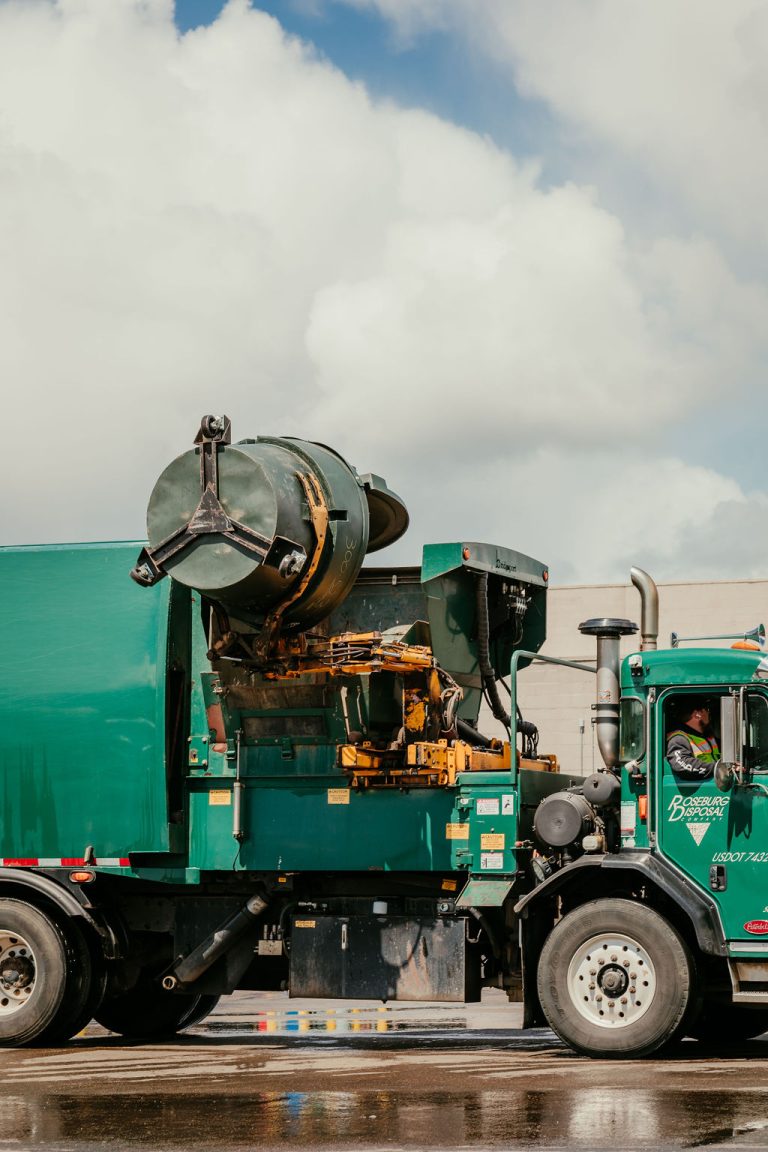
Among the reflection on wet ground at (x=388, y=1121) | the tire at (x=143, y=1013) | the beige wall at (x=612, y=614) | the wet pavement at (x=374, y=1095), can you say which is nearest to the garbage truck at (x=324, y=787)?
the tire at (x=143, y=1013)

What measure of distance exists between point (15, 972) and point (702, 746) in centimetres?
538

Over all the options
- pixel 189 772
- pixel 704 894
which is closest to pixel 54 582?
pixel 189 772

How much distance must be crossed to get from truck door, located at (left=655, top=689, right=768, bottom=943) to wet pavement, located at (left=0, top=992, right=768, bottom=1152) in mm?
1018

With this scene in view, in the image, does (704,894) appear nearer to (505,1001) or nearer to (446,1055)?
(446,1055)

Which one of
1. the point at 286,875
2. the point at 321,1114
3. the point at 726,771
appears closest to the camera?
the point at 321,1114

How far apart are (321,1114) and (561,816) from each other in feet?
11.3

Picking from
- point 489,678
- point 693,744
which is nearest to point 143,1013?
point 489,678

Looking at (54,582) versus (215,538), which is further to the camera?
(54,582)

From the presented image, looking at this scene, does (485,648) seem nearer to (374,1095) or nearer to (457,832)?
(457,832)

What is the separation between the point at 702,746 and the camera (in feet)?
38.4

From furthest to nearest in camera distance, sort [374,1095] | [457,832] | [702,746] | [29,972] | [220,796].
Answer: [220,796] → [29,972] → [457,832] → [702,746] → [374,1095]

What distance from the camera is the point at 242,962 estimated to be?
1310 cm

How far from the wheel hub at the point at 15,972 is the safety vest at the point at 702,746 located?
5.06 meters

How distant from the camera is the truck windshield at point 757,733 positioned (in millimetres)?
11438
